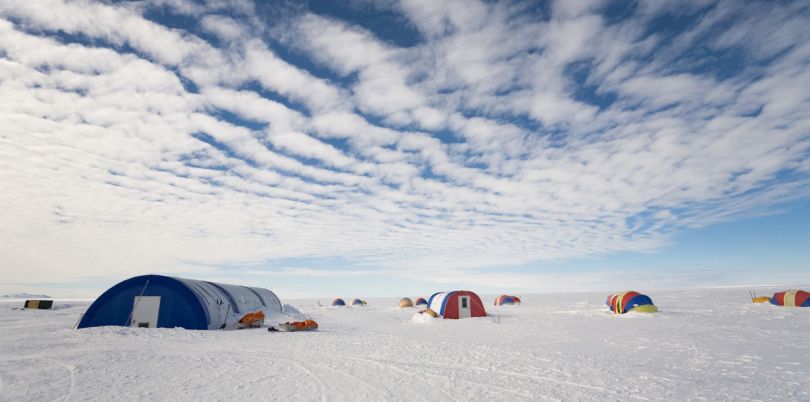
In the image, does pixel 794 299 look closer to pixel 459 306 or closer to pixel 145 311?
pixel 459 306

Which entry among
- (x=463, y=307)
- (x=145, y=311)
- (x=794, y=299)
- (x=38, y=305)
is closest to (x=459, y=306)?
(x=463, y=307)

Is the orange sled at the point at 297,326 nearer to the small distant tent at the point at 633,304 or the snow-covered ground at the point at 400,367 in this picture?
the snow-covered ground at the point at 400,367

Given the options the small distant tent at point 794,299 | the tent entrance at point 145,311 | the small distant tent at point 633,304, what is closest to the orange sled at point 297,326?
the tent entrance at point 145,311

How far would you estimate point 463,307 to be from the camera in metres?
35.1

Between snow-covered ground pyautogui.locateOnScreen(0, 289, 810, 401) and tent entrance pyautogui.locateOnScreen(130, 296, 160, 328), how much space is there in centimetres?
363

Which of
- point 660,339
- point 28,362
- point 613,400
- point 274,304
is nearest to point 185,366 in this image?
point 28,362

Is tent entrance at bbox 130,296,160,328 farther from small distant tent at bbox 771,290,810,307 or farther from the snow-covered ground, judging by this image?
small distant tent at bbox 771,290,810,307

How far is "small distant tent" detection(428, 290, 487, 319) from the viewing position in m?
34.8

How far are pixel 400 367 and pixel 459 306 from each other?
922 inches

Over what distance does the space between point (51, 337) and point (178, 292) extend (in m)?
6.51

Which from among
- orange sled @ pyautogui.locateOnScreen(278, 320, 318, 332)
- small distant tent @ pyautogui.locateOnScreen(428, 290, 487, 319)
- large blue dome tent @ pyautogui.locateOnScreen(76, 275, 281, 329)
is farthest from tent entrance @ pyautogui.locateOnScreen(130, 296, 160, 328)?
small distant tent @ pyautogui.locateOnScreen(428, 290, 487, 319)

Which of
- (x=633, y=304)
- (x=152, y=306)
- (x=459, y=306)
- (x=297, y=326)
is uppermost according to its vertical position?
(x=633, y=304)

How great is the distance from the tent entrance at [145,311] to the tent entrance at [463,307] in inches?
883

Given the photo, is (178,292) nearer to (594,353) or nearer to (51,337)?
(51,337)
